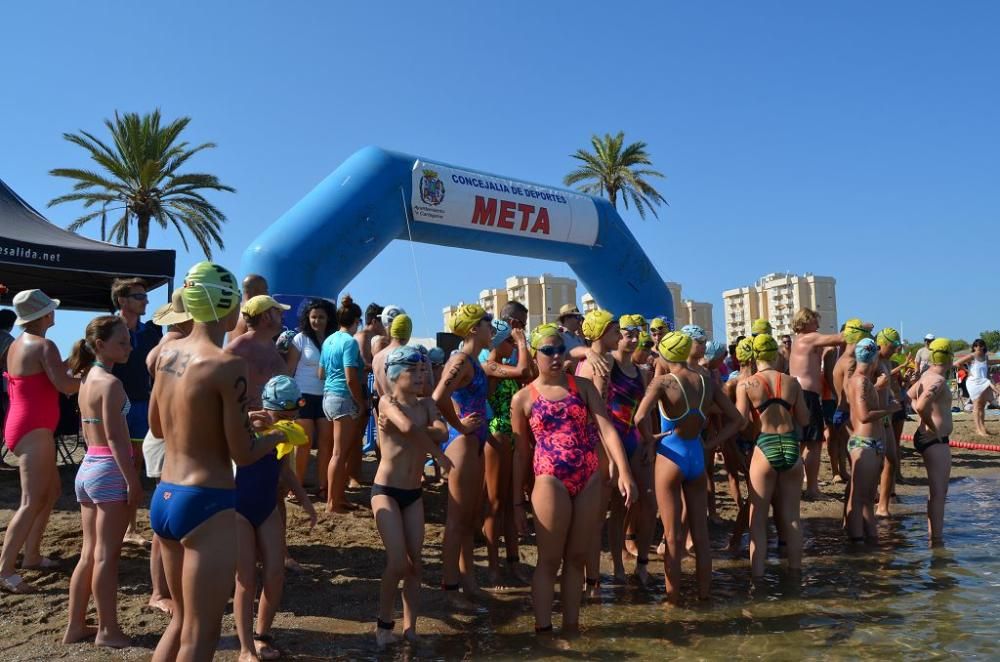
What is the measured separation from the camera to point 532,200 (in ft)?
50.1

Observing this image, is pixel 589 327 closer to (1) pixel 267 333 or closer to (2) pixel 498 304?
(1) pixel 267 333

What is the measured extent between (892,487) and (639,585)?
4.32m

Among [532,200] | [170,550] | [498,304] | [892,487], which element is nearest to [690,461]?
[170,550]

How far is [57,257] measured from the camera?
9117 mm

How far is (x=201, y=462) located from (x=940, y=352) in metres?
6.56

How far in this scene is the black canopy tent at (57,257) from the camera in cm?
898

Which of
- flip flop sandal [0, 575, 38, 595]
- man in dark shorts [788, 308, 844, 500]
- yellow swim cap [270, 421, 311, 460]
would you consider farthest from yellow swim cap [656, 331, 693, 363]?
flip flop sandal [0, 575, 38, 595]

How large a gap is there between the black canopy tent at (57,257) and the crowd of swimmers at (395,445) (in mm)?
3565

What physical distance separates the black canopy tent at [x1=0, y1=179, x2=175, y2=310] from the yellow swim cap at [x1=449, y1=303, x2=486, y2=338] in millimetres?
5813

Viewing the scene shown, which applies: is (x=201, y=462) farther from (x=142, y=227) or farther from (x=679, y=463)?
(x=142, y=227)

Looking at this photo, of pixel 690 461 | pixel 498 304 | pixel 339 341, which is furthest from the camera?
pixel 498 304

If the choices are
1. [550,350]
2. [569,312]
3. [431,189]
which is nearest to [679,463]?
[550,350]

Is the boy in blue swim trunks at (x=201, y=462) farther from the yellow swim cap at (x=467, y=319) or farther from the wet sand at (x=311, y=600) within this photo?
the yellow swim cap at (x=467, y=319)

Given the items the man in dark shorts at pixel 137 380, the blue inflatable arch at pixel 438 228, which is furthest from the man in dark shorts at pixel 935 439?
the blue inflatable arch at pixel 438 228
